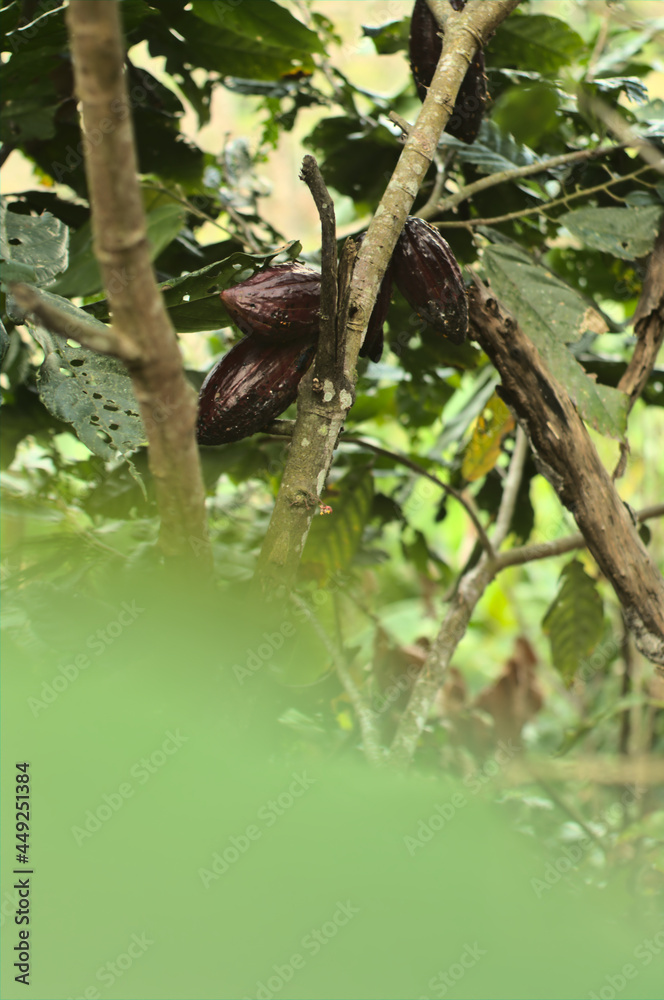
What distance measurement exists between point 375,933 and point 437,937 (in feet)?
0.09

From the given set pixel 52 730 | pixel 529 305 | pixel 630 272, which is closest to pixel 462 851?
pixel 52 730

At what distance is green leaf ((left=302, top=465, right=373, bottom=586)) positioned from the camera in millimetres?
1035

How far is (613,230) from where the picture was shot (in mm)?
766

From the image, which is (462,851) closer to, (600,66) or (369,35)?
(369,35)

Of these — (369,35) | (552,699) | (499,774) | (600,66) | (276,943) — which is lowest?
(276,943)

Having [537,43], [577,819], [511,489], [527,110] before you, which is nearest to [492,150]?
[527,110]

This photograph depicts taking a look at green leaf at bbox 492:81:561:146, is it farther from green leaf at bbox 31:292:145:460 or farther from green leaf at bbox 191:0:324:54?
green leaf at bbox 31:292:145:460

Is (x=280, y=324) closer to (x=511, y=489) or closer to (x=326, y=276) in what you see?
(x=326, y=276)

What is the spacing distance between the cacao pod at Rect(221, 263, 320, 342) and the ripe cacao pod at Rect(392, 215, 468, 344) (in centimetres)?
8

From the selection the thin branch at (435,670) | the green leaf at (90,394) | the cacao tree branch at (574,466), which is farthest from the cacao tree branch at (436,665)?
the green leaf at (90,394)

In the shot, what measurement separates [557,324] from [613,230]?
0.15 metres

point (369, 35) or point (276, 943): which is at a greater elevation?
point (369, 35)

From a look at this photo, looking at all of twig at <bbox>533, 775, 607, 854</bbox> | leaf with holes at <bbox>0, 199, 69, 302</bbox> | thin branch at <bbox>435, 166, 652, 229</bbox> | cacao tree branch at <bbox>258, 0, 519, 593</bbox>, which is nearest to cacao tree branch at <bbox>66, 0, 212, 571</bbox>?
cacao tree branch at <bbox>258, 0, 519, 593</bbox>

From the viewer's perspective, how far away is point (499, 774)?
3.44ft
